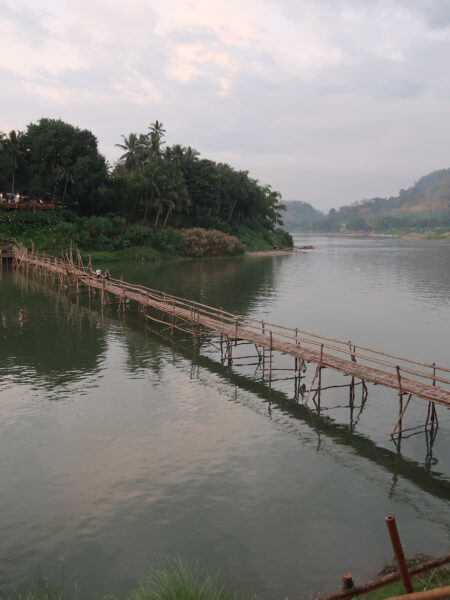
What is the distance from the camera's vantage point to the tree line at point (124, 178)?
76.5 metres

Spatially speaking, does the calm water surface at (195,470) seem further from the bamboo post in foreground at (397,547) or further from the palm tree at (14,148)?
the palm tree at (14,148)

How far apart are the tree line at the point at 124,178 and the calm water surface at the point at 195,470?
183 feet

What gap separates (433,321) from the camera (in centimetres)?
3534

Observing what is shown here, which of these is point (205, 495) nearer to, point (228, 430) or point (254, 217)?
point (228, 430)

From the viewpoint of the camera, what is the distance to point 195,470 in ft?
47.2

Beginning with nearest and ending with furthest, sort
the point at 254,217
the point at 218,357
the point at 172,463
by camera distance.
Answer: the point at 172,463
the point at 218,357
the point at 254,217

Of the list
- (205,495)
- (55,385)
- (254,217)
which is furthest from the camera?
(254,217)

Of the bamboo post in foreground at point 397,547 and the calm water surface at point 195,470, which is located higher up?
the bamboo post in foreground at point 397,547

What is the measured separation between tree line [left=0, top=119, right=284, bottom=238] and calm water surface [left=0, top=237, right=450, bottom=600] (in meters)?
55.6

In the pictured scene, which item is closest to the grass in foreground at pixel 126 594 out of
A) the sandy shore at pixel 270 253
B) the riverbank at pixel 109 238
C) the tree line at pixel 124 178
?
the riverbank at pixel 109 238

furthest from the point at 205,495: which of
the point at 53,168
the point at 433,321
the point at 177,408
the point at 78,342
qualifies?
the point at 53,168

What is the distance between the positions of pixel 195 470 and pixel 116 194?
75.8 m

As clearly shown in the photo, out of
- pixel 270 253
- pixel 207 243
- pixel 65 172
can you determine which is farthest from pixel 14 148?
pixel 270 253

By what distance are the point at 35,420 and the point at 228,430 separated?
741 cm
